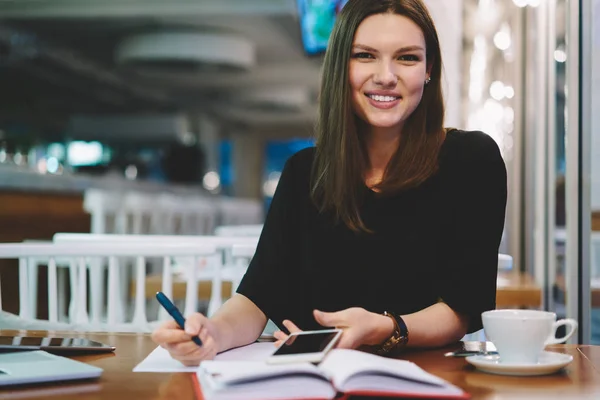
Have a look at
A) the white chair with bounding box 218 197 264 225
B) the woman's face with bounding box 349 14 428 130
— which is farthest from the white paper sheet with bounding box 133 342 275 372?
the white chair with bounding box 218 197 264 225

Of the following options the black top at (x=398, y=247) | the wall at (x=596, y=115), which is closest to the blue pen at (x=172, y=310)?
the black top at (x=398, y=247)

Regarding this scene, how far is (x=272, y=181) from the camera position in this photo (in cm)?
2139

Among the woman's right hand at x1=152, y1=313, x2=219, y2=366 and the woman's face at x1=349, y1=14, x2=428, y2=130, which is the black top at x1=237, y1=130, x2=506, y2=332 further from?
the woman's right hand at x1=152, y1=313, x2=219, y2=366

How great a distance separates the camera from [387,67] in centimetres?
141

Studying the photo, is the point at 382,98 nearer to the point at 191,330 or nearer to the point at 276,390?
the point at 191,330

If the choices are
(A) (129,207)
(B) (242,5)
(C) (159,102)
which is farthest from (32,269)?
(C) (159,102)

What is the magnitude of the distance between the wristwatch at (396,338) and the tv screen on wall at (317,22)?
11.2 feet

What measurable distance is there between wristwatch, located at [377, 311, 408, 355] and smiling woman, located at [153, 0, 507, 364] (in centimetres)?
14

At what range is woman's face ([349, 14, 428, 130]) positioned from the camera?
1420mm

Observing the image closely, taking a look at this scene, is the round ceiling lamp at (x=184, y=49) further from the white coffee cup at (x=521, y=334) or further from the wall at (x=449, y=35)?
the white coffee cup at (x=521, y=334)

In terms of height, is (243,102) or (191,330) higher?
(243,102)

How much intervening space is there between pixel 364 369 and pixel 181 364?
34 centimetres

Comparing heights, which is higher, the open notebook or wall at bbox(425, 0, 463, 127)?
wall at bbox(425, 0, 463, 127)

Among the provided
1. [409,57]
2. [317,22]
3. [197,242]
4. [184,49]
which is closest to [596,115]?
[409,57]
